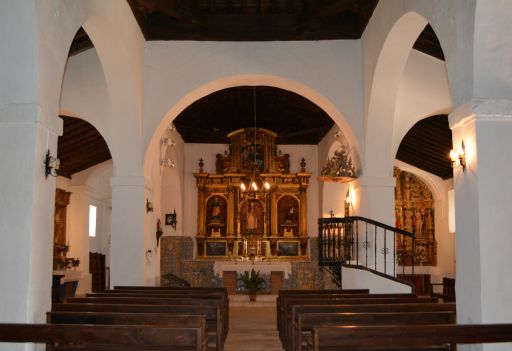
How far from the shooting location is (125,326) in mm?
4867

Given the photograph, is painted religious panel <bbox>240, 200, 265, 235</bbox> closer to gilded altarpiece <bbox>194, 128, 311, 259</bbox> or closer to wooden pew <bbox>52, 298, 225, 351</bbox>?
gilded altarpiece <bbox>194, 128, 311, 259</bbox>

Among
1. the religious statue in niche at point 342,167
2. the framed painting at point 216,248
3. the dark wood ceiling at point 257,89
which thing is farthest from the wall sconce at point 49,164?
the framed painting at point 216,248

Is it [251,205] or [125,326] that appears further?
[251,205]

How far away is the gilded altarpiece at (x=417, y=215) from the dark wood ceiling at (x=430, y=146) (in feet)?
2.74

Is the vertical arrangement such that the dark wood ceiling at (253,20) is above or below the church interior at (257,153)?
above

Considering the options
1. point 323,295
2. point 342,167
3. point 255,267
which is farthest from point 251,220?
point 323,295

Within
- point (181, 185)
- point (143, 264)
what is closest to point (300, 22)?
point (143, 264)

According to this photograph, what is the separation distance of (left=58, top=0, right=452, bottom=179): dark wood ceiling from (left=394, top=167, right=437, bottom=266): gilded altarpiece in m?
0.86

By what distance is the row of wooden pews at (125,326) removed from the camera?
4.82m

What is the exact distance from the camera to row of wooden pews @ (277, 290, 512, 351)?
4.73 meters

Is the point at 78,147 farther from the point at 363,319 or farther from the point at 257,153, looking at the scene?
the point at 363,319

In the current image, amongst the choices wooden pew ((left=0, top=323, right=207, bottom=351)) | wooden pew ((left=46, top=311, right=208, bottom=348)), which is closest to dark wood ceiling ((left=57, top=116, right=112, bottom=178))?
wooden pew ((left=46, top=311, right=208, bottom=348))

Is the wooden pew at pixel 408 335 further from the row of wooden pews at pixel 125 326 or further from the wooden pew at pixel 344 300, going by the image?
the wooden pew at pixel 344 300

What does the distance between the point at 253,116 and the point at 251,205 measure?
2.85 m
